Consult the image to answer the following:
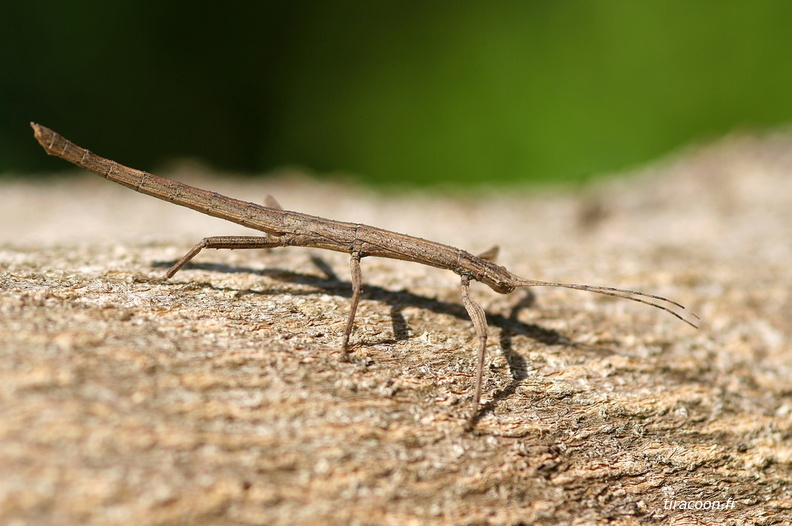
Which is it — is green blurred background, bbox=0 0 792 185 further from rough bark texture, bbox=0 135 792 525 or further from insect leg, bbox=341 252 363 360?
insect leg, bbox=341 252 363 360

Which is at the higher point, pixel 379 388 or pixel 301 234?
pixel 301 234

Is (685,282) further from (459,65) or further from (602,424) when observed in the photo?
(459,65)

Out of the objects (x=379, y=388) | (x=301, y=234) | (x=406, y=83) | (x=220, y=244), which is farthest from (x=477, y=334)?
(x=406, y=83)

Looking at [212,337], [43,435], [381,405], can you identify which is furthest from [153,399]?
[381,405]

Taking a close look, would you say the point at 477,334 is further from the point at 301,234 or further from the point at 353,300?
the point at 301,234

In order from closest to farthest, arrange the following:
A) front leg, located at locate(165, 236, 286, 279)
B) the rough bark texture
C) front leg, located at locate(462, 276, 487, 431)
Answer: the rough bark texture → front leg, located at locate(462, 276, 487, 431) → front leg, located at locate(165, 236, 286, 279)

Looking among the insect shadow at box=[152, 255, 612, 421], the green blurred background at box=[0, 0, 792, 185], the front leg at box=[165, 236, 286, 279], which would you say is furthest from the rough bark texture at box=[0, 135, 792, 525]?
the green blurred background at box=[0, 0, 792, 185]

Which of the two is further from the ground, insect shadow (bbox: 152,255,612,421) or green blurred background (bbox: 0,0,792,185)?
green blurred background (bbox: 0,0,792,185)
